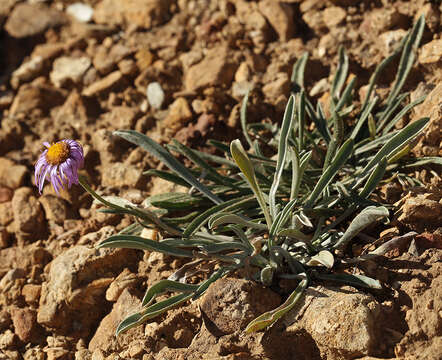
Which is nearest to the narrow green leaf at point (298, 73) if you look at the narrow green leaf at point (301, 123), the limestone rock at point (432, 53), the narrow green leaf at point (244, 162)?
the narrow green leaf at point (301, 123)

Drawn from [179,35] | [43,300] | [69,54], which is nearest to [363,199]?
[43,300]

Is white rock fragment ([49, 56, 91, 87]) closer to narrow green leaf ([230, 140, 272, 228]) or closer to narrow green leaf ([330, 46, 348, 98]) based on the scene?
narrow green leaf ([330, 46, 348, 98])

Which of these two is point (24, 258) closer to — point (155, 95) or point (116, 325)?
point (116, 325)

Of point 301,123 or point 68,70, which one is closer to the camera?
point 301,123

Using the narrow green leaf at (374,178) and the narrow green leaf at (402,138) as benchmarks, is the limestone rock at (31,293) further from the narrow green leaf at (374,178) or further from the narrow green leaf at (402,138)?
the narrow green leaf at (402,138)

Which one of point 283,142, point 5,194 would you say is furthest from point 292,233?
point 5,194

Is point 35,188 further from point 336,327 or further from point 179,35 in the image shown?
point 336,327
